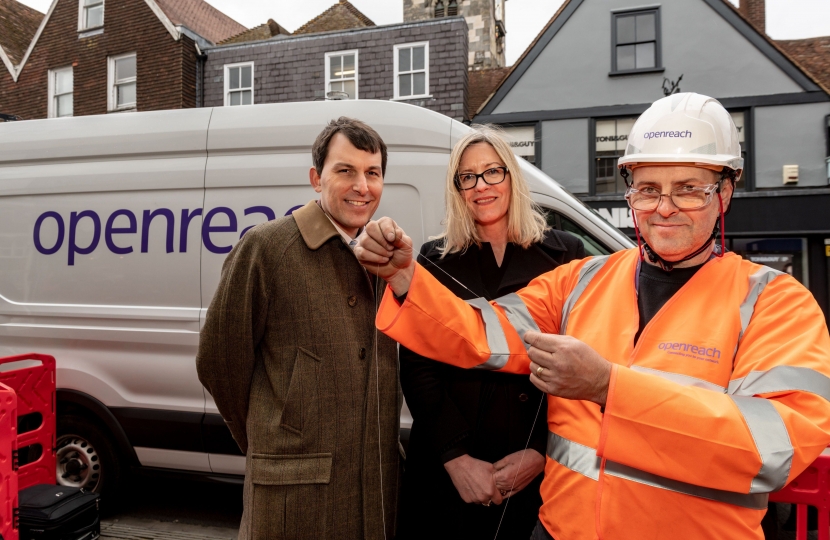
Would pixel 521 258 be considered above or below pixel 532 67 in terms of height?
below

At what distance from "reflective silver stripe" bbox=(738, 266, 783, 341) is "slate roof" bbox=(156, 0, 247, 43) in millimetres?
16427

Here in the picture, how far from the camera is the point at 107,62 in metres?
14.9

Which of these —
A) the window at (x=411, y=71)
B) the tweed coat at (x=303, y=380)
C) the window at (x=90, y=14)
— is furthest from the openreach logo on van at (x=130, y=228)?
the window at (x=90, y=14)

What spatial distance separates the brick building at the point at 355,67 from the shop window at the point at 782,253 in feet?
22.0

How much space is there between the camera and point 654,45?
474 inches

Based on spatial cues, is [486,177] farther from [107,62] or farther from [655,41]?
[107,62]

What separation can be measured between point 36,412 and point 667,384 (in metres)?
4.13

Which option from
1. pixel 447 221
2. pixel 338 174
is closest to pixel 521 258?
pixel 447 221

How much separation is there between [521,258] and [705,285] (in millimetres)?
840

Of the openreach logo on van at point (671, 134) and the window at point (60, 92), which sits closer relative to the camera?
the openreach logo on van at point (671, 134)

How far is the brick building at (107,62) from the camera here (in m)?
14.2

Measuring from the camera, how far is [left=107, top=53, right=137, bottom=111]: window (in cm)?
1483

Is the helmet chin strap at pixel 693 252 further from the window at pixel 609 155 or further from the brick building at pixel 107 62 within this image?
the brick building at pixel 107 62

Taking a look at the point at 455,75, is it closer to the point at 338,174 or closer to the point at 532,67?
the point at 532,67
